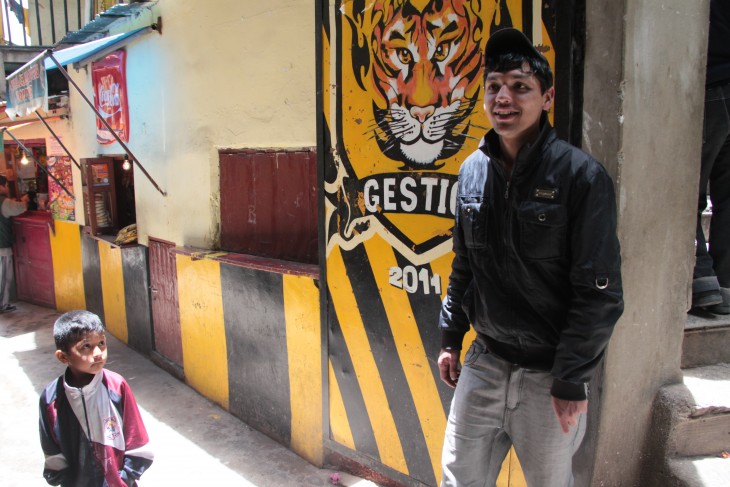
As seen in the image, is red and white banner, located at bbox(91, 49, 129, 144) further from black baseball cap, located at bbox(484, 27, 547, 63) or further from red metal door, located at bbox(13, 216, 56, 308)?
black baseball cap, located at bbox(484, 27, 547, 63)

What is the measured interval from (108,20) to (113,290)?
330 centimetres

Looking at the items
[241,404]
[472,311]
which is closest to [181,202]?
[241,404]

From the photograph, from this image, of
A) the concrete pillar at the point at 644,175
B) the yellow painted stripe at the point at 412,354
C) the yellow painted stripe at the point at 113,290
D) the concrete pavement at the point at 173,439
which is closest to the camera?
the concrete pillar at the point at 644,175

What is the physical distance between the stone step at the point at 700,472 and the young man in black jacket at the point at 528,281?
0.94 metres

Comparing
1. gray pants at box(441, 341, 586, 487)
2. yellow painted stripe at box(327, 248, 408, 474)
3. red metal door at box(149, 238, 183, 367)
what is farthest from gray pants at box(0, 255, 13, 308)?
gray pants at box(441, 341, 586, 487)

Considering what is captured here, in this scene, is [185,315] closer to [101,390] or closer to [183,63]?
[183,63]

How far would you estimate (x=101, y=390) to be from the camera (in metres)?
2.47

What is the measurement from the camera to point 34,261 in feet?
30.5

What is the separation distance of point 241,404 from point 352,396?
5.56 ft

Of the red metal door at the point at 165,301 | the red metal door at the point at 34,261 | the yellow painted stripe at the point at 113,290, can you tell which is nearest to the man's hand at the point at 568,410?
the red metal door at the point at 165,301

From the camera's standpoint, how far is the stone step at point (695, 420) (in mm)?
2512

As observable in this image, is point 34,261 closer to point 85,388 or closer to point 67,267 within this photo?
point 67,267

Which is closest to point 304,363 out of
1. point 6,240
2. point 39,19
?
point 6,240

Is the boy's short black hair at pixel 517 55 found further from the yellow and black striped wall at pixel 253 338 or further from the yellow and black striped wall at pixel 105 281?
the yellow and black striped wall at pixel 105 281
